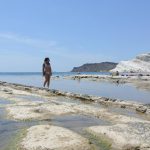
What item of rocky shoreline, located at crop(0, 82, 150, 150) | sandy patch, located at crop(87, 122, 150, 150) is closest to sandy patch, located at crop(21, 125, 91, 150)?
rocky shoreline, located at crop(0, 82, 150, 150)

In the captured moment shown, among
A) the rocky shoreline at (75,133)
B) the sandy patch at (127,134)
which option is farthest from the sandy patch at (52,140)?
the sandy patch at (127,134)

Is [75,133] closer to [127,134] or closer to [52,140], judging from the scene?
[52,140]

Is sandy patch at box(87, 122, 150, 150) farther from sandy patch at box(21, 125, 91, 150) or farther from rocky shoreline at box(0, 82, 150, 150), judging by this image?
sandy patch at box(21, 125, 91, 150)

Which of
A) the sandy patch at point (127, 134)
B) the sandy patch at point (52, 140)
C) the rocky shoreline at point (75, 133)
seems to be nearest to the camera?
the sandy patch at point (52, 140)

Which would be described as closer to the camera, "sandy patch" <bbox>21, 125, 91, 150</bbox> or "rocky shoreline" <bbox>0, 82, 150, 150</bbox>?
"sandy patch" <bbox>21, 125, 91, 150</bbox>

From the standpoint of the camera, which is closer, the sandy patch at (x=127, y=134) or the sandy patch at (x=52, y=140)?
the sandy patch at (x=52, y=140)

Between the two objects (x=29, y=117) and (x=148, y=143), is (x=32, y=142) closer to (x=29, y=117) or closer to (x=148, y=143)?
(x=148, y=143)

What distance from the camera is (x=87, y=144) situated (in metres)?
12.0

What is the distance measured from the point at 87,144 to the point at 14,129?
407 centimetres

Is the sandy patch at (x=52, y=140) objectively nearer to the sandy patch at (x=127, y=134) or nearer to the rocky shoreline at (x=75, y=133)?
the rocky shoreline at (x=75, y=133)

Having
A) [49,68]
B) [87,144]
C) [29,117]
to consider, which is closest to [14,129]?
[29,117]

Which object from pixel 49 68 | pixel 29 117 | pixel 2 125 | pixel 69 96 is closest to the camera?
pixel 2 125

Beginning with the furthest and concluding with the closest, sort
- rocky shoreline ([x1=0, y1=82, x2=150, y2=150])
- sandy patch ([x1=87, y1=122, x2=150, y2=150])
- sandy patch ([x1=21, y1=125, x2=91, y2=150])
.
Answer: sandy patch ([x1=87, y1=122, x2=150, y2=150]) → rocky shoreline ([x1=0, y1=82, x2=150, y2=150]) → sandy patch ([x1=21, y1=125, x2=91, y2=150])

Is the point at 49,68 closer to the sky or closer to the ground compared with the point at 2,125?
closer to the sky
